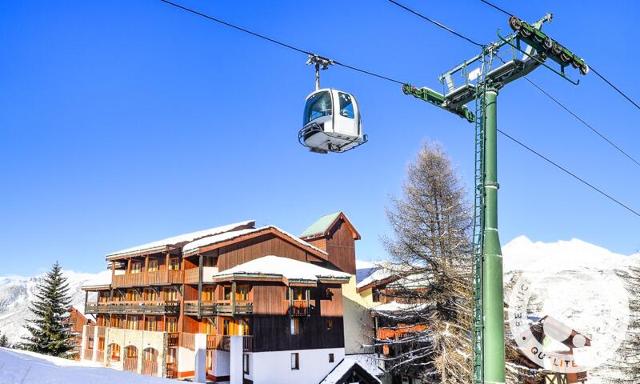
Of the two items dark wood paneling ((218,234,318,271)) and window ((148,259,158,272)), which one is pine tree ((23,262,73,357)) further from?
dark wood paneling ((218,234,318,271))

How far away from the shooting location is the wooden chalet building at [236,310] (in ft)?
94.1

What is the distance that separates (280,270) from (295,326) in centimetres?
373

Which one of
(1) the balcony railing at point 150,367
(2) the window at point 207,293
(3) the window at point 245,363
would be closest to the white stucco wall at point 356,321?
(3) the window at point 245,363

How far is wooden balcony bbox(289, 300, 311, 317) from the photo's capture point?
29.6 meters

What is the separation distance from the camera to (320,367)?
100ft

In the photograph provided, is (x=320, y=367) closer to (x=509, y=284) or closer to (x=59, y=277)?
(x=509, y=284)

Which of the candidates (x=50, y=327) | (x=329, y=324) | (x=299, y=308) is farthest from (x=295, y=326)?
(x=50, y=327)

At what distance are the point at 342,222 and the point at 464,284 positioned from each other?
2214 cm

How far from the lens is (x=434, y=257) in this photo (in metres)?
25.2

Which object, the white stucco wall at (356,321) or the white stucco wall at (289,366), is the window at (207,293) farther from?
the white stucco wall at (356,321)

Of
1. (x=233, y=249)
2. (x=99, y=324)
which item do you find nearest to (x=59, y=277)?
(x=99, y=324)

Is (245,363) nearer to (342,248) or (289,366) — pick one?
(289,366)

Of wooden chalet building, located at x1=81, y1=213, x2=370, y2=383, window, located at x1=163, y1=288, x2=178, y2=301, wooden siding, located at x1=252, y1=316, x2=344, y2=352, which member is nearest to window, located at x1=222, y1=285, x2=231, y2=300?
wooden chalet building, located at x1=81, y1=213, x2=370, y2=383

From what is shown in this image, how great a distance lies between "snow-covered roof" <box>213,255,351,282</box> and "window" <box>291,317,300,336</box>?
2.97 meters
